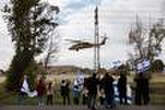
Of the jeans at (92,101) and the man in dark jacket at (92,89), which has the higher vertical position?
the man in dark jacket at (92,89)

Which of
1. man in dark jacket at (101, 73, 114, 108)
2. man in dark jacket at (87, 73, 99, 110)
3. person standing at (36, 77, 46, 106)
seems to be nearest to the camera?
man in dark jacket at (87, 73, 99, 110)

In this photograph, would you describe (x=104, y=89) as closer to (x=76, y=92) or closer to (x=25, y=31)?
(x=76, y=92)

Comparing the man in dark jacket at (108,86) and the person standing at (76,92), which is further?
the person standing at (76,92)

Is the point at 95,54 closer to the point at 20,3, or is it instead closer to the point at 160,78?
the point at 20,3

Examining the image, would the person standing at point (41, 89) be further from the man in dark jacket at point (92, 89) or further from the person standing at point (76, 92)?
the man in dark jacket at point (92, 89)

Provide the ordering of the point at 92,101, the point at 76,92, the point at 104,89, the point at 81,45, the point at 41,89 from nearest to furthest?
1. the point at 104,89
2. the point at 92,101
3. the point at 41,89
4. the point at 76,92
5. the point at 81,45

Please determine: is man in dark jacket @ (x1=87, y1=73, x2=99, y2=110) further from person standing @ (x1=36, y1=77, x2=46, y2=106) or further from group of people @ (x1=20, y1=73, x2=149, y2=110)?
person standing @ (x1=36, y1=77, x2=46, y2=106)

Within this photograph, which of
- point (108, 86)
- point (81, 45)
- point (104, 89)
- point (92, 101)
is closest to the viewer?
point (108, 86)

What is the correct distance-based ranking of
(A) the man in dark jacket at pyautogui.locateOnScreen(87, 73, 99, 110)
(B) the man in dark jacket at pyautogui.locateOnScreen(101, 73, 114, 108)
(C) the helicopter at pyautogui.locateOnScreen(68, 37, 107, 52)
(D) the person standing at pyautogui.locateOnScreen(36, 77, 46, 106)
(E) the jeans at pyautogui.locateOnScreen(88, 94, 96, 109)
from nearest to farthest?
(A) the man in dark jacket at pyautogui.locateOnScreen(87, 73, 99, 110) → (B) the man in dark jacket at pyautogui.locateOnScreen(101, 73, 114, 108) → (E) the jeans at pyautogui.locateOnScreen(88, 94, 96, 109) → (D) the person standing at pyautogui.locateOnScreen(36, 77, 46, 106) → (C) the helicopter at pyautogui.locateOnScreen(68, 37, 107, 52)

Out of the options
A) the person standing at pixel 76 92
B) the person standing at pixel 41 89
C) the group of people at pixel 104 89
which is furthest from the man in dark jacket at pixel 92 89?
the person standing at pixel 76 92

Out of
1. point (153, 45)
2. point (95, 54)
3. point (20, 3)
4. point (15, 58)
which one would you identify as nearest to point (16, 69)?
point (15, 58)

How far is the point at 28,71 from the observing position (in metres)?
61.8

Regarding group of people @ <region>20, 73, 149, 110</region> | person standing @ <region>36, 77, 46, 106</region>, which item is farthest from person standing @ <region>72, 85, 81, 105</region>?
person standing @ <region>36, 77, 46, 106</region>

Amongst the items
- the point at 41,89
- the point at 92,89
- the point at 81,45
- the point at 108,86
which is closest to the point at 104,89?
the point at 108,86
